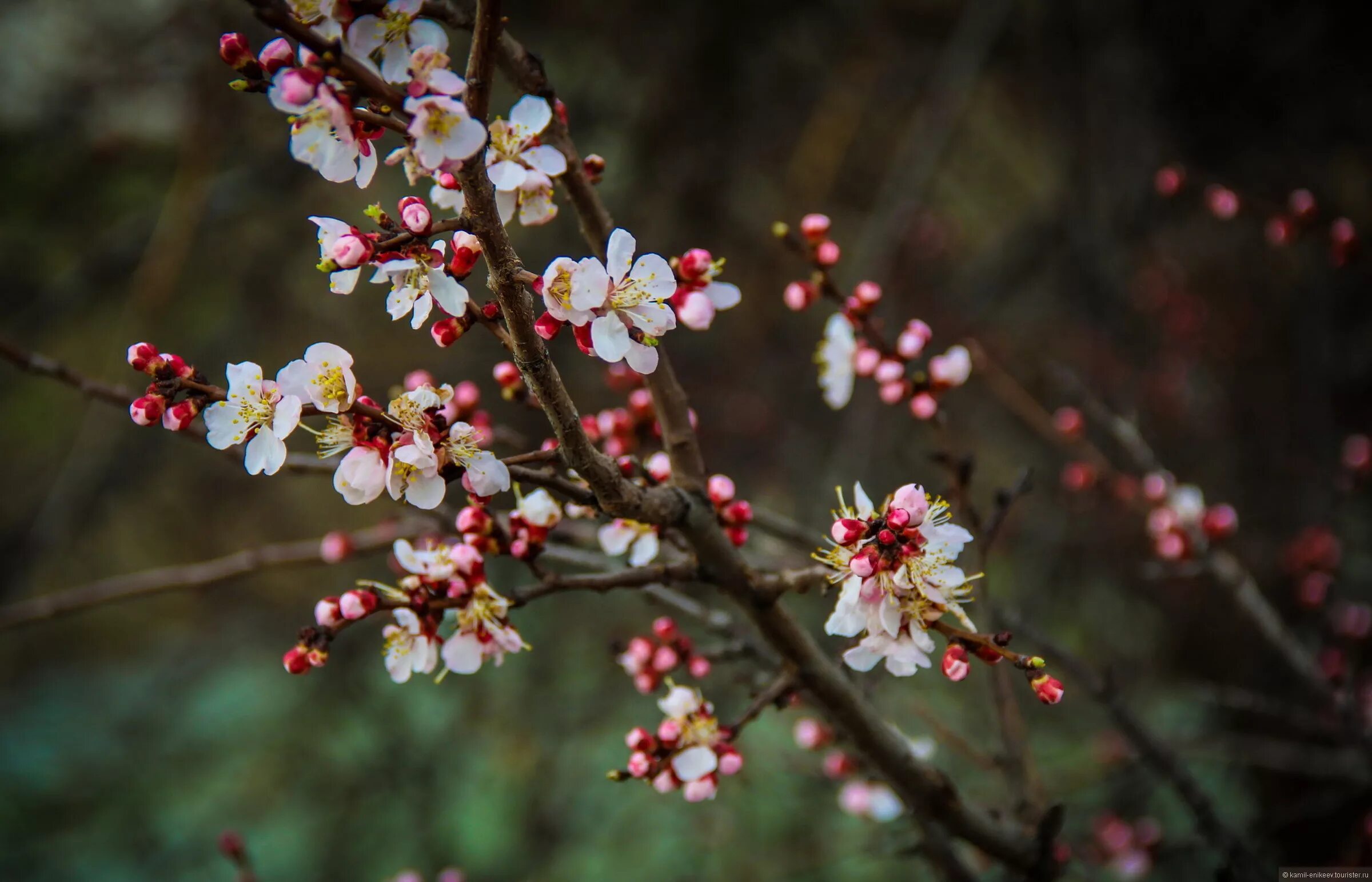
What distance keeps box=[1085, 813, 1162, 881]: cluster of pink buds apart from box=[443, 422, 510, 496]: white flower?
2.19 m

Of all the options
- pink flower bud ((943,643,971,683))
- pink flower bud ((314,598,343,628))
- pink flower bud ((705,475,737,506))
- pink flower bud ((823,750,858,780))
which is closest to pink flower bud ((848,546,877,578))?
pink flower bud ((943,643,971,683))

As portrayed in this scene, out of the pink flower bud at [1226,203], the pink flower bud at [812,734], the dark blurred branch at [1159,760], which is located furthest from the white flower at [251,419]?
the pink flower bud at [1226,203]

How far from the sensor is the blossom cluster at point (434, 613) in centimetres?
95

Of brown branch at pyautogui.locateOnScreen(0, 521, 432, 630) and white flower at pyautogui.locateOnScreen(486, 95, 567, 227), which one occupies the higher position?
white flower at pyautogui.locateOnScreen(486, 95, 567, 227)

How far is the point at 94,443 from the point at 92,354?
4.68 feet

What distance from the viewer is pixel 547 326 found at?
86 centimetres

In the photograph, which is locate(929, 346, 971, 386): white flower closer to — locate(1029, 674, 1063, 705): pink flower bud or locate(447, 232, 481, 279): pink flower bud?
locate(1029, 674, 1063, 705): pink flower bud

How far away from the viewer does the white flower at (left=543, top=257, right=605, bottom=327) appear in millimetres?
817

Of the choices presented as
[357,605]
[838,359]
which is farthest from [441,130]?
[838,359]

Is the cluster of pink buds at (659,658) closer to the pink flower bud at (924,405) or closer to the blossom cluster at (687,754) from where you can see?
the blossom cluster at (687,754)

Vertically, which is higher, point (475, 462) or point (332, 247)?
point (332, 247)

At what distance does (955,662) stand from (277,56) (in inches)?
35.6

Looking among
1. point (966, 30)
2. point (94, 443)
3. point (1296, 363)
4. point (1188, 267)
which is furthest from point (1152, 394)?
point (94, 443)

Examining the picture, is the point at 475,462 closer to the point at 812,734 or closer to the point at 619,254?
the point at 619,254
